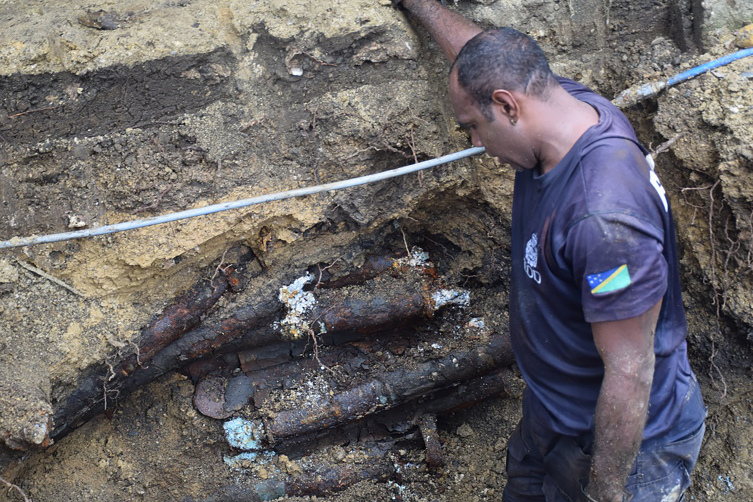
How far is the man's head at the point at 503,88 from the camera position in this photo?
1732 millimetres

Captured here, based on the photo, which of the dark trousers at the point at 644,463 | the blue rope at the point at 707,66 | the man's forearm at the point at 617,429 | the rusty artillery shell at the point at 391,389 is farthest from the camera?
the rusty artillery shell at the point at 391,389

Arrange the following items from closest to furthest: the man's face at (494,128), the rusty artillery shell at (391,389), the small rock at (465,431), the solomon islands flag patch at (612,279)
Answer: the solomon islands flag patch at (612,279) < the man's face at (494,128) < the rusty artillery shell at (391,389) < the small rock at (465,431)

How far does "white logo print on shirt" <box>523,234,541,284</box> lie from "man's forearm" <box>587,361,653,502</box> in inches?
14.4

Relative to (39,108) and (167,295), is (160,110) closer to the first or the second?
(39,108)

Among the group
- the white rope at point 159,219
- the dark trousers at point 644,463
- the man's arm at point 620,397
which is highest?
the man's arm at point 620,397

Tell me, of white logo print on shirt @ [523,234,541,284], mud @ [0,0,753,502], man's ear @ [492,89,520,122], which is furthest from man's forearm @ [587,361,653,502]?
mud @ [0,0,753,502]

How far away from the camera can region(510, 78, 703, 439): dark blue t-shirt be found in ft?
5.07

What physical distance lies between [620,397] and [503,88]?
91cm

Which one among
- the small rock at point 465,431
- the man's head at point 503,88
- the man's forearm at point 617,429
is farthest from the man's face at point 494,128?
the small rock at point 465,431

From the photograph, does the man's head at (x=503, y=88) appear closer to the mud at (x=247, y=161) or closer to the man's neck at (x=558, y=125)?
the man's neck at (x=558, y=125)

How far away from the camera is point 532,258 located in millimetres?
1866

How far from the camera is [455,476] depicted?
3381mm

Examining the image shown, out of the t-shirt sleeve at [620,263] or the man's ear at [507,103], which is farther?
the man's ear at [507,103]

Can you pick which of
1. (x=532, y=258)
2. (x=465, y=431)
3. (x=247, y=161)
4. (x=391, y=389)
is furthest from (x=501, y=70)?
(x=465, y=431)
